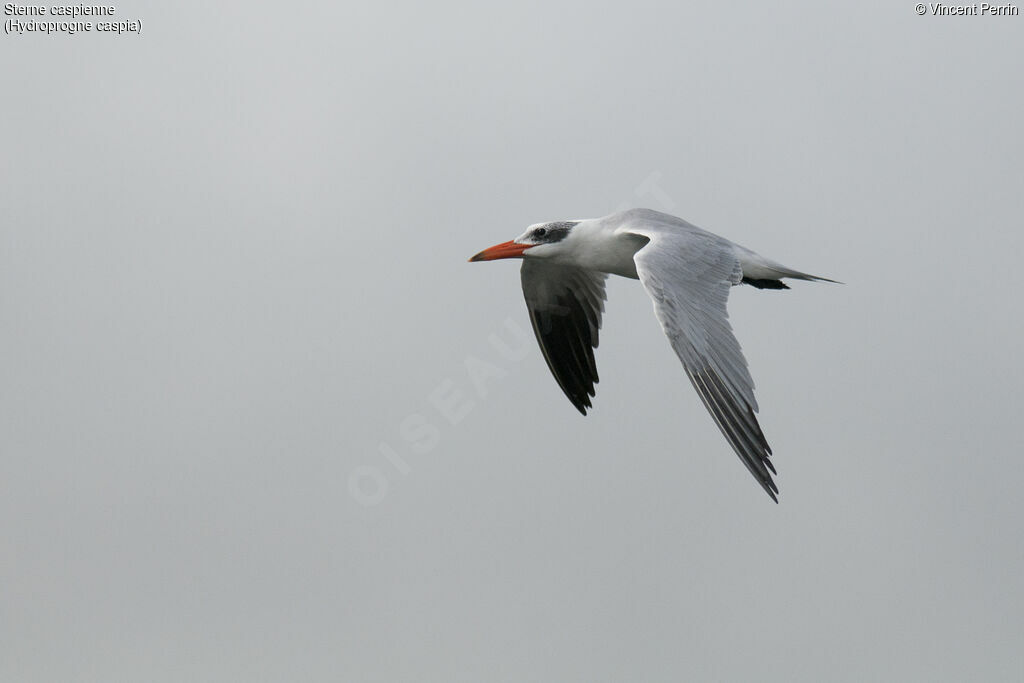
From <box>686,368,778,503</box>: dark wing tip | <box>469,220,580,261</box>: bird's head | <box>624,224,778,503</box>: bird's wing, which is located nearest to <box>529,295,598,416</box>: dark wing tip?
<box>469,220,580,261</box>: bird's head

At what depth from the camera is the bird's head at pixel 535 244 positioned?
42.9ft

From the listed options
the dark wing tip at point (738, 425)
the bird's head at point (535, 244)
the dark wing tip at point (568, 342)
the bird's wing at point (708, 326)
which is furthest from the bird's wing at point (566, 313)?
the dark wing tip at point (738, 425)

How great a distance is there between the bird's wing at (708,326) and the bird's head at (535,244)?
1467mm

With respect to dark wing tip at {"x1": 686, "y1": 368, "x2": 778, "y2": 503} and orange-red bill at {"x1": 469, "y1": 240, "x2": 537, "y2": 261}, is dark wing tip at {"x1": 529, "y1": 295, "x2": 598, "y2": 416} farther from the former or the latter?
dark wing tip at {"x1": 686, "y1": 368, "x2": 778, "y2": 503}

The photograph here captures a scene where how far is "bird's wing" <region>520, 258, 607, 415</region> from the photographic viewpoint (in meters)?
14.3

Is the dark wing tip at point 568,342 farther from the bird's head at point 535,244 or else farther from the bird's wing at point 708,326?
the bird's wing at point 708,326

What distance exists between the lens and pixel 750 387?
9.74 metres

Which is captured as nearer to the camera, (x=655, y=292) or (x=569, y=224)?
(x=655, y=292)

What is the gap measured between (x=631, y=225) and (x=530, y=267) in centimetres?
217

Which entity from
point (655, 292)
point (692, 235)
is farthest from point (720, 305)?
point (692, 235)

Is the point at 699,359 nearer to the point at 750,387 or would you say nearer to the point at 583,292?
the point at 750,387

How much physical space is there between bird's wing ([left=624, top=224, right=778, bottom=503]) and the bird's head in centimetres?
147

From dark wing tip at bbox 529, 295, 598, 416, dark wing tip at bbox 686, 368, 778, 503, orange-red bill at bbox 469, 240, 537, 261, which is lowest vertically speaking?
dark wing tip at bbox 686, 368, 778, 503

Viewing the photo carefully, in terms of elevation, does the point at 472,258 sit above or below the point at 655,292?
above
